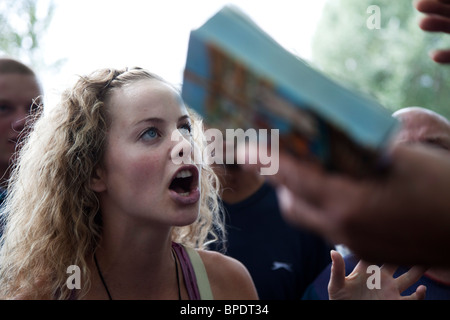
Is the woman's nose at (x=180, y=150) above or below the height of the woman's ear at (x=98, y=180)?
above

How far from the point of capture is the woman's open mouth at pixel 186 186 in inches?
69.5

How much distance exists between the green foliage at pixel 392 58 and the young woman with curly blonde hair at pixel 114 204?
11.2m

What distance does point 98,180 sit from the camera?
197 cm

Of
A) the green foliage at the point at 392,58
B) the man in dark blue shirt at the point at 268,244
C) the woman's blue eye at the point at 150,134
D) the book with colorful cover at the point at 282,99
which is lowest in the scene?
the green foliage at the point at 392,58

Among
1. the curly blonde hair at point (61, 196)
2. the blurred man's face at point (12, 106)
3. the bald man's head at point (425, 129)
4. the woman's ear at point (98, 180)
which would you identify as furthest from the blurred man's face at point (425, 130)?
the blurred man's face at point (12, 106)

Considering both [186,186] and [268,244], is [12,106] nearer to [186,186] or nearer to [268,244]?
[186,186]

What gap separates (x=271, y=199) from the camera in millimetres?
2531

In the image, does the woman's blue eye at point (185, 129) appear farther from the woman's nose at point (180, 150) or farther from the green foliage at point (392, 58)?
the green foliage at point (392, 58)

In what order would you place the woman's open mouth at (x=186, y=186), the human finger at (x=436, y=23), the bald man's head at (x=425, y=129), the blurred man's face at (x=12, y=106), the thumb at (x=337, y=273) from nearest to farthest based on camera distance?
the human finger at (x=436, y=23)
the thumb at (x=337, y=273)
the woman's open mouth at (x=186, y=186)
the bald man's head at (x=425, y=129)
the blurred man's face at (x=12, y=106)

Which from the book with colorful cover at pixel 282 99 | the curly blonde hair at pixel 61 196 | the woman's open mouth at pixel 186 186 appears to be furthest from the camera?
the curly blonde hair at pixel 61 196

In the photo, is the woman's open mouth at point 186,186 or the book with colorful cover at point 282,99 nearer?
the book with colorful cover at point 282,99

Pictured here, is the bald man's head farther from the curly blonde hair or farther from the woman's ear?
the woman's ear

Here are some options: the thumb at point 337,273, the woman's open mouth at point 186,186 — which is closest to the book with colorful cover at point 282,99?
the thumb at point 337,273

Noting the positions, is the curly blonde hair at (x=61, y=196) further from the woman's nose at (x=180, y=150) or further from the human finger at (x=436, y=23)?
the human finger at (x=436, y=23)
